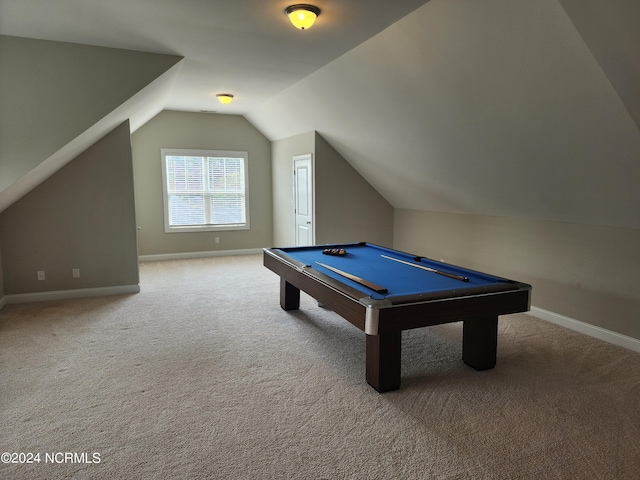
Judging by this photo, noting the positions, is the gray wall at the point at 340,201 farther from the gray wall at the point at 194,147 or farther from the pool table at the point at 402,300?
the pool table at the point at 402,300

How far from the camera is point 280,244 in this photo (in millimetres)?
7703

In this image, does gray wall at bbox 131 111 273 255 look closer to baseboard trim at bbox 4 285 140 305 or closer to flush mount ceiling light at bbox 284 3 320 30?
baseboard trim at bbox 4 285 140 305

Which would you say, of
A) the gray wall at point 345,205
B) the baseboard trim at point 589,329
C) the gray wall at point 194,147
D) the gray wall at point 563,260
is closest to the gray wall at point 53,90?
the gray wall at point 345,205

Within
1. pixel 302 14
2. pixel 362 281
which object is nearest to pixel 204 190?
pixel 302 14

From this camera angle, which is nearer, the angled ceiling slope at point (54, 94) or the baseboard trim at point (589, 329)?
the baseboard trim at point (589, 329)

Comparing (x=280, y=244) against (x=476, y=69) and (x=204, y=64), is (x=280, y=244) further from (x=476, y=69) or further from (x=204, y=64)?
(x=476, y=69)

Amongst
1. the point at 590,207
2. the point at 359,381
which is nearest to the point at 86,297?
the point at 359,381

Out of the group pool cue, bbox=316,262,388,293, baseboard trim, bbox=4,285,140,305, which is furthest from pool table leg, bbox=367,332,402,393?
baseboard trim, bbox=4,285,140,305

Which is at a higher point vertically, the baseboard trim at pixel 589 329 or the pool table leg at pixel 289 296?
the pool table leg at pixel 289 296

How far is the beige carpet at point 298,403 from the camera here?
208cm

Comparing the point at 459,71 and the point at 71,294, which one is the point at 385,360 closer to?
the point at 459,71

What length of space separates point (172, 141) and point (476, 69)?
562cm

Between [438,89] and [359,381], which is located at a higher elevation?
[438,89]

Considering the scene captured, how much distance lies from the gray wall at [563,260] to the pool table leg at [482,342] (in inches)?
53.3
